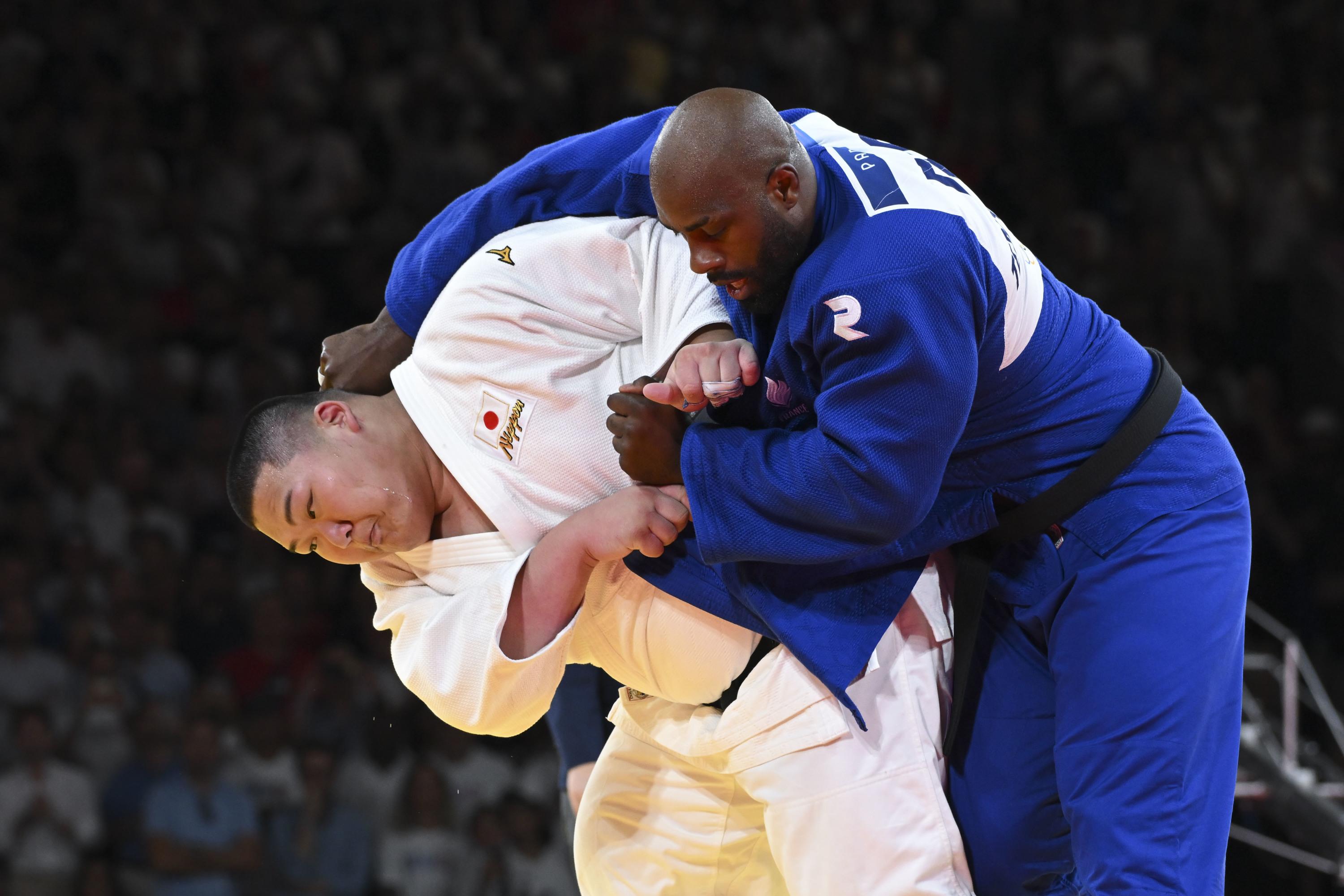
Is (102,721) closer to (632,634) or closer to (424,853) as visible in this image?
(424,853)

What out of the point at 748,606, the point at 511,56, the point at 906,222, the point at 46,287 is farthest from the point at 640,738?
the point at 511,56

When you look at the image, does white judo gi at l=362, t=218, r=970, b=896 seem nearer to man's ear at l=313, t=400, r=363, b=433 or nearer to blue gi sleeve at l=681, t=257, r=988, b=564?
man's ear at l=313, t=400, r=363, b=433

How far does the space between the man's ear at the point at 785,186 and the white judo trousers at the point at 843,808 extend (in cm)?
73

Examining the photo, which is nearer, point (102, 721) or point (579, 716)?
point (579, 716)

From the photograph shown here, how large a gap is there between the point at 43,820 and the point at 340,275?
8.15 feet

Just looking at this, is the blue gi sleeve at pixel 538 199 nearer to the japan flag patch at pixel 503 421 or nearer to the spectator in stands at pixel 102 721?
the japan flag patch at pixel 503 421

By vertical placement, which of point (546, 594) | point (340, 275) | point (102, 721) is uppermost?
point (546, 594)

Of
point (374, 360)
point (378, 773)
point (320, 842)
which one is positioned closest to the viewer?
point (374, 360)

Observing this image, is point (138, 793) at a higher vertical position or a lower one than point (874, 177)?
lower

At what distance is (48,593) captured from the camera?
16.0ft

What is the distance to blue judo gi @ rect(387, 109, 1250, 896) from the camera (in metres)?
1.71

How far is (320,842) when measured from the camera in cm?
450

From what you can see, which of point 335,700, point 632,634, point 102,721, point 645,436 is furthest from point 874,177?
point 102,721

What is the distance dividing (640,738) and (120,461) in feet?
11.5
